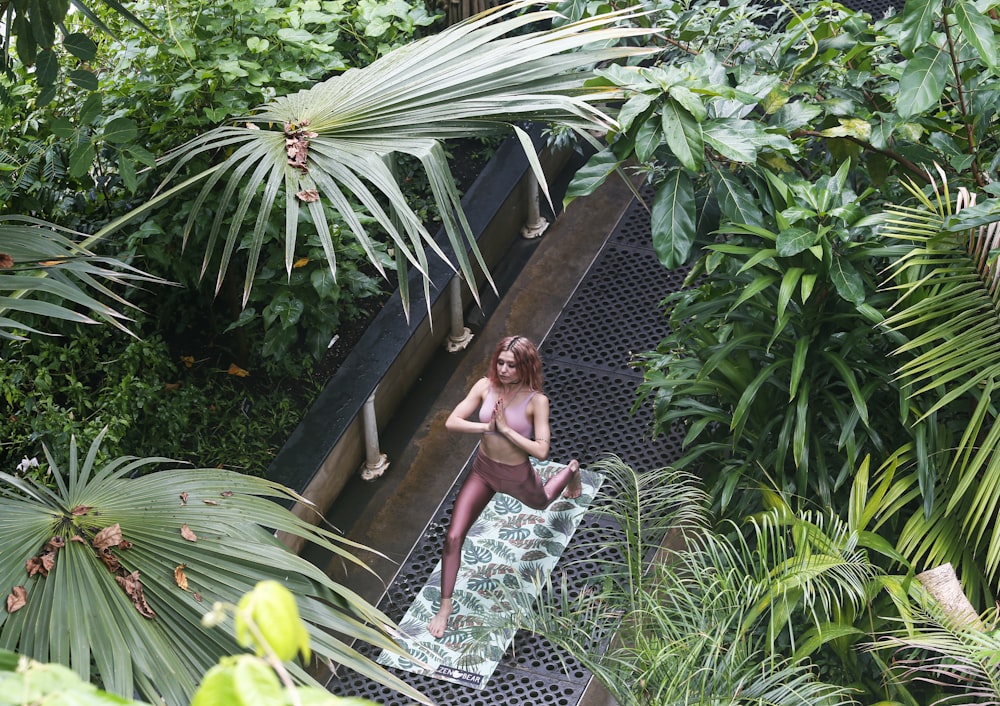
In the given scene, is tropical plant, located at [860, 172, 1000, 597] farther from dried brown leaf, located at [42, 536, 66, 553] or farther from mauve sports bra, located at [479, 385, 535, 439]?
dried brown leaf, located at [42, 536, 66, 553]

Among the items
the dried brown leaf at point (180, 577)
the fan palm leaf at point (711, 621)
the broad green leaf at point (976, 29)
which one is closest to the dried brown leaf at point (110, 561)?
the dried brown leaf at point (180, 577)

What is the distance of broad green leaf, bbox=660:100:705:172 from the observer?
2.98 m

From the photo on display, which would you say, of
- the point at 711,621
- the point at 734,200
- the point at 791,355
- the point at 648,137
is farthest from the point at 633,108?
the point at 711,621

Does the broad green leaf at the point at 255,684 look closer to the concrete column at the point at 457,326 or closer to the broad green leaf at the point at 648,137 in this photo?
the broad green leaf at the point at 648,137

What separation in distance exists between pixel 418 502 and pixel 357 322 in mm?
807

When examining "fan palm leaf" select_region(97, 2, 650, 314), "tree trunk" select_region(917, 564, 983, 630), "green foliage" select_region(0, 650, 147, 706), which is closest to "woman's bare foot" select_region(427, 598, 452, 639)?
"fan palm leaf" select_region(97, 2, 650, 314)

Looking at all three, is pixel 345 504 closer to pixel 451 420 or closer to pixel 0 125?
pixel 451 420

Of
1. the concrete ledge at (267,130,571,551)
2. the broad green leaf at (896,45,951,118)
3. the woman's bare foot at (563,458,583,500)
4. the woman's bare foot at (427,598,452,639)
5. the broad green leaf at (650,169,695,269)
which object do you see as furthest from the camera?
the woman's bare foot at (563,458,583,500)

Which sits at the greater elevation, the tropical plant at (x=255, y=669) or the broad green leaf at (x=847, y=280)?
the tropical plant at (x=255, y=669)

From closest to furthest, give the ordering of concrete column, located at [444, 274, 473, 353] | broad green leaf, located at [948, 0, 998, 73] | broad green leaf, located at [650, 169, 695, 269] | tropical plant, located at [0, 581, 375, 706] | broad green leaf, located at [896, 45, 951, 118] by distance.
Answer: tropical plant, located at [0, 581, 375, 706] → broad green leaf, located at [948, 0, 998, 73] → broad green leaf, located at [896, 45, 951, 118] → broad green leaf, located at [650, 169, 695, 269] → concrete column, located at [444, 274, 473, 353]

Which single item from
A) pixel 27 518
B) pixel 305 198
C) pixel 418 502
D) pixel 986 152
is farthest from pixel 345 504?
pixel 986 152

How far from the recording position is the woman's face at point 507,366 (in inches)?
144

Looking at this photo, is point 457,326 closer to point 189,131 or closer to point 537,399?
point 537,399

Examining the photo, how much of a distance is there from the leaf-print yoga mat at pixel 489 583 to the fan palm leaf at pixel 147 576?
3.69 feet
